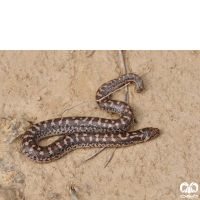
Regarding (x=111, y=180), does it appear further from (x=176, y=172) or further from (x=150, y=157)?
(x=176, y=172)

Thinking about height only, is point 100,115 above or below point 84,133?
above

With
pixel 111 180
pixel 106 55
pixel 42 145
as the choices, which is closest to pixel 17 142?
pixel 42 145

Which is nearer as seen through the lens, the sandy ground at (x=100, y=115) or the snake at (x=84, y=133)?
the sandy ground at (x=100, y=115)

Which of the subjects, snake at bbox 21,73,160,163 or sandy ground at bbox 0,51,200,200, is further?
snake at bbox 21,73,160,163
